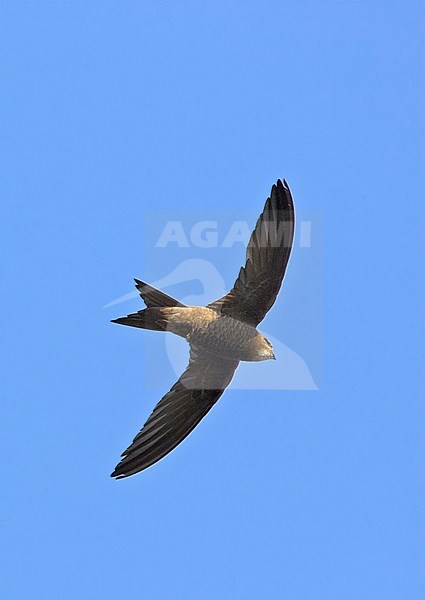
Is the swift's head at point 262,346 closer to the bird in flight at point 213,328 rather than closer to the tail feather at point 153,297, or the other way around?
the bird in flight at point 213,328

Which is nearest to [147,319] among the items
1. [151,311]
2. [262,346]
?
[151,311]

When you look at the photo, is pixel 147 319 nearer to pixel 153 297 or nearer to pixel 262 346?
pixel 153 297

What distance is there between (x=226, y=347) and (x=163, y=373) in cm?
70

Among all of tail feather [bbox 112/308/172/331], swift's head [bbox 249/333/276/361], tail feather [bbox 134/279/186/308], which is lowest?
swift's head [bbox 249/333/276/361]

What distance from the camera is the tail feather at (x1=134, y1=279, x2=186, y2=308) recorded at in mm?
7070

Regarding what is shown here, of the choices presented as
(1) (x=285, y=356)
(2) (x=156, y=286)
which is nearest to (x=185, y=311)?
(2) (x=156, y=286)

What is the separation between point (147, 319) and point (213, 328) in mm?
459

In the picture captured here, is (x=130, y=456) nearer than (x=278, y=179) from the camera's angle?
No

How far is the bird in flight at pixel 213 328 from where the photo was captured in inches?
261

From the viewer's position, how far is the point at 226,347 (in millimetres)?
7133

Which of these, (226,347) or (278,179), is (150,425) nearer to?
(226,347)

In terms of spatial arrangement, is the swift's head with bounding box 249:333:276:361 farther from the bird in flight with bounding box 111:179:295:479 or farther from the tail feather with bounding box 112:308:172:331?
the tail feather with bounding box 112:308:172:331

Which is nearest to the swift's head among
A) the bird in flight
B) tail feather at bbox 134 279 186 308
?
the bird in flight

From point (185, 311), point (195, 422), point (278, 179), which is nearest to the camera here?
point (278, 179)
